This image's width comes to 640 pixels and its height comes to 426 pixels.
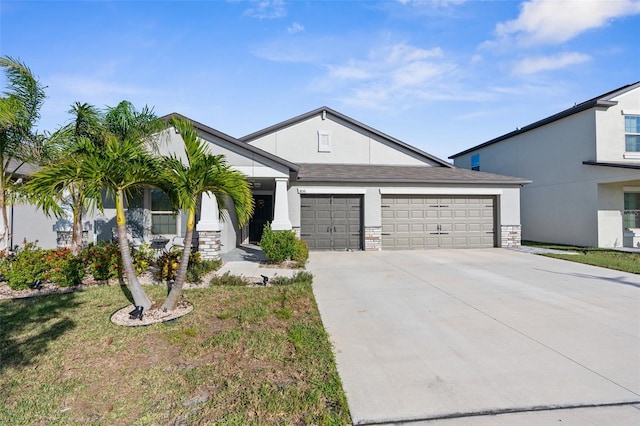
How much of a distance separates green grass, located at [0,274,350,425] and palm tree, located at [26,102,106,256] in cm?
190

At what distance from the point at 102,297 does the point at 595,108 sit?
1900cm

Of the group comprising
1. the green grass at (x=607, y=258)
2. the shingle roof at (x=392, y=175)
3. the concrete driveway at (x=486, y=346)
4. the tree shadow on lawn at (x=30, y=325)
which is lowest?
the concrete driveway at (x=486, y=346)

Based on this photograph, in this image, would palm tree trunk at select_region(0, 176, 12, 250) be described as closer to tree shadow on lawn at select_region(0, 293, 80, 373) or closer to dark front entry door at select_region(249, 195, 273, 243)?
tree shadow on lawn at select_region(0, 293, 80, 373)

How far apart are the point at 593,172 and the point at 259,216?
15.5 m

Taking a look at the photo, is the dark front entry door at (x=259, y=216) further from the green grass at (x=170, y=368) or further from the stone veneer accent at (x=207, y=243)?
the green grass at (x=170, y=368)

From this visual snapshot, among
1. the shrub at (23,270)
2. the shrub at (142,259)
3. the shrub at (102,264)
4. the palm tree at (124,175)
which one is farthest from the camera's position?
the shrub at (142,259)

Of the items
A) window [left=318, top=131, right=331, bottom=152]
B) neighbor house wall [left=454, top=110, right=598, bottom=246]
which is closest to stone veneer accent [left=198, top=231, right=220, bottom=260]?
window [left=318, top=131, right=331, bottom=152]

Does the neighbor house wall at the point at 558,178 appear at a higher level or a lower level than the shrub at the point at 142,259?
higher

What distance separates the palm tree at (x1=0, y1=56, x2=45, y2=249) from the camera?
21.7 ft

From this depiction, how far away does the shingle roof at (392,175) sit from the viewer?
Result: 12953mm

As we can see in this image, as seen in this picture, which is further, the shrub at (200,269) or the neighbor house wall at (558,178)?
the neighbor house wall at (558,178)

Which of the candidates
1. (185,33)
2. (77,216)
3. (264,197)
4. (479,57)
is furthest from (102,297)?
(479,57)

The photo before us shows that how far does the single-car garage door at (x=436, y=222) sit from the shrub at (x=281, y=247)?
5061 millimetres

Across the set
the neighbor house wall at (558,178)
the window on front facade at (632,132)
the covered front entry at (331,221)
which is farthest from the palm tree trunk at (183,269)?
the window on front facade at (632,132)
